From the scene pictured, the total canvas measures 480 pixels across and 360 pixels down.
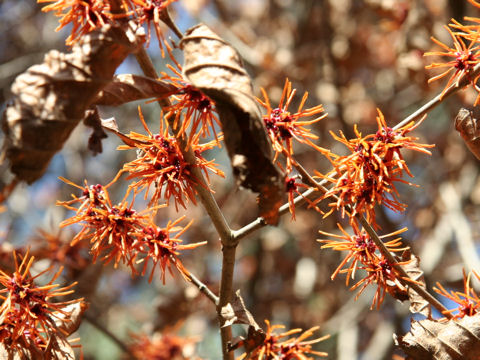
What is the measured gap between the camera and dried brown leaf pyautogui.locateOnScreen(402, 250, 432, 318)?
160 centimetres

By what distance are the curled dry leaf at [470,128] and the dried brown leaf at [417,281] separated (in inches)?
14.6

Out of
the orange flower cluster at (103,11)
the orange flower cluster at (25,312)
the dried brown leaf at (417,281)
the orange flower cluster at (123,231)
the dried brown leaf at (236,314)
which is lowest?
the dried brown leaf at (417,281)

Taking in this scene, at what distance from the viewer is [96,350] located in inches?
221

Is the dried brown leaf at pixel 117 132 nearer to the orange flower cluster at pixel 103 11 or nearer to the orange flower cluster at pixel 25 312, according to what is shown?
the orange flower cluster at pixel 103 11

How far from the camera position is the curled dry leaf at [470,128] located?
1.48 m

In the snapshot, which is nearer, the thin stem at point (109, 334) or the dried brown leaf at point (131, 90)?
the dried brown leaf at point (131, 90)

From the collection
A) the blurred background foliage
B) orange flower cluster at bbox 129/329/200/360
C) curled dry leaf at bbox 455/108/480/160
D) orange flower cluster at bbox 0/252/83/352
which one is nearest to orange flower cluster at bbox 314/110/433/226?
curled dry leaf at bbox 455/108/480/160

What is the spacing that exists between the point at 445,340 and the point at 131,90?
1.12 m

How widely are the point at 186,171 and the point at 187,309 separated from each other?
Result: 164 cm

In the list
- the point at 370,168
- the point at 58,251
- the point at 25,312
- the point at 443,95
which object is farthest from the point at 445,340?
the point at 58,251

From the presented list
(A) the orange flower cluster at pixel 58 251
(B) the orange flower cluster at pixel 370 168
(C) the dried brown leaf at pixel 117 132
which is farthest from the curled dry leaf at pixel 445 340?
(A) the orange flower cluster at pixel 58 251

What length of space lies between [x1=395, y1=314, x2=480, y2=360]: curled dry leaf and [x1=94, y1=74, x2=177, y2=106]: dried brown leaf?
1.00m

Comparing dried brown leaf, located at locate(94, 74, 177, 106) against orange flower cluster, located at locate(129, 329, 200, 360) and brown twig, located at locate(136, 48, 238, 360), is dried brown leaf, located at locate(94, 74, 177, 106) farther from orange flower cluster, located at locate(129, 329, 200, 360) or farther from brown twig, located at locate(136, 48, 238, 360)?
orange flower cluster, located at locate(129, 329, 200, 360)

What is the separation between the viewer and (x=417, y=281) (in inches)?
63.5
